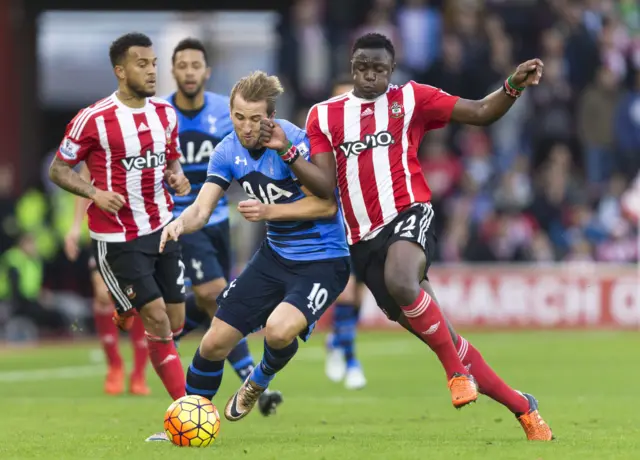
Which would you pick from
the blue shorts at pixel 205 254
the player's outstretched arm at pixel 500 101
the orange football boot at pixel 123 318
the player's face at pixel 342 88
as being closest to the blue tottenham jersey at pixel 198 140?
the blue shorts at pixel 205 254

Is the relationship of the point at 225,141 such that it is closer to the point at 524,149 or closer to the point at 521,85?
the point at 521,85

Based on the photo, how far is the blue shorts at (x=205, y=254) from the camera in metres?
10.4

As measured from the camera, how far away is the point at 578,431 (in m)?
8.61

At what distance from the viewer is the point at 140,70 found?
8.85 m

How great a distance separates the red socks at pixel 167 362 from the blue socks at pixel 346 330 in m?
4.06

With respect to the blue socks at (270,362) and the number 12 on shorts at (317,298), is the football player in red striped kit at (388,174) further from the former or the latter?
the blue socks at (270,362)

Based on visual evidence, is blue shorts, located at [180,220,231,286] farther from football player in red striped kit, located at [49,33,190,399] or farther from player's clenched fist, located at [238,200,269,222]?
player's clenched fist, located at [238,200,269,222]

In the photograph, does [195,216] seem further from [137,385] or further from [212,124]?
[137,385]

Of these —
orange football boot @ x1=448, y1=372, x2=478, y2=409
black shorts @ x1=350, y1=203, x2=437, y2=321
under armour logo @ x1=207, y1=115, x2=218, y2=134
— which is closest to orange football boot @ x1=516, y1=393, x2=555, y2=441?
orange football boot @ x1=448, y1=372, x2=478, y2=409

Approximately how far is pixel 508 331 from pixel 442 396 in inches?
354

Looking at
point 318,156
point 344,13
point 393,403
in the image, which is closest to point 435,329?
point 318,156

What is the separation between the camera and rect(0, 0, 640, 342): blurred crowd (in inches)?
818

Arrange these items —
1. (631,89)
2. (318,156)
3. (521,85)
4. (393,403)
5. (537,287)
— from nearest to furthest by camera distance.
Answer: (521,85)
(318,156)
(393,403)
(537,287)
(631,89)

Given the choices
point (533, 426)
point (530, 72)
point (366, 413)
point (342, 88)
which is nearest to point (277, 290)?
point (533, 426)
